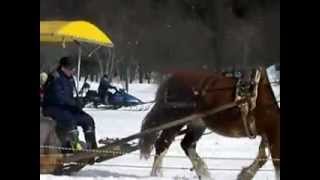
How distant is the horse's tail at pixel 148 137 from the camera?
432cm

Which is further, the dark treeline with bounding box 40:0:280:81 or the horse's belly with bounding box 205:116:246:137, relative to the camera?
the horse's belly with bounding box 205:116:246:137

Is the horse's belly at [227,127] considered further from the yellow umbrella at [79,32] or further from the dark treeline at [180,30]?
the yellow umbrella at [79,32]

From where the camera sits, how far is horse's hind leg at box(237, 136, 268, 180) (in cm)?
427

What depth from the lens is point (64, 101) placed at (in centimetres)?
432

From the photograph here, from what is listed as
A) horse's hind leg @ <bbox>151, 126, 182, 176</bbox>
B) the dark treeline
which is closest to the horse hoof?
horse's hind leg @ <bbox>151, 126, 182, 176</bbox>

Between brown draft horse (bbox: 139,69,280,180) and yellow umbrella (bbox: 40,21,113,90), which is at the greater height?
yellow umbrella (bbox: 40,21,113,90)

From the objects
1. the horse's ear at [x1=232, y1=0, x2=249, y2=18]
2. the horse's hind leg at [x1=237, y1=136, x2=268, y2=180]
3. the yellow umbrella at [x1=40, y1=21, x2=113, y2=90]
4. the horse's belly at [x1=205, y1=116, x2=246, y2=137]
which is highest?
the horse's ear at [x1=232, y1=0, x2=249, y2=18]

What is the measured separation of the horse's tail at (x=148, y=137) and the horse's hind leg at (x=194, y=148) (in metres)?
0.21

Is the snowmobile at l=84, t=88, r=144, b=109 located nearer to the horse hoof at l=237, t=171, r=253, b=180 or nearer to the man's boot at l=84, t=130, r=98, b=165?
the man's boot at l=84, t=130, r=98, b=165

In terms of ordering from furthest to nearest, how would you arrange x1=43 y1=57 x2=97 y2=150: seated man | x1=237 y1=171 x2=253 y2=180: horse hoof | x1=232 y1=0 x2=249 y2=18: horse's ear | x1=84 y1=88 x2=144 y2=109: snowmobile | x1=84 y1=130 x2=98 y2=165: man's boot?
x1=84 y1=130 x2=98 y2=165: man's boot
x1=237 y1=171 x2=253 y2=180: horse hoof
x1=43 y1=57 x2=97 y2=150: seated man
x1=84 y1=88 x2=144 y2=109: snowmobile
x1=232 y1=0 x2=249 y2=18: horse's ear

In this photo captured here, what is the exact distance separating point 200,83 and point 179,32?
1.51 ft

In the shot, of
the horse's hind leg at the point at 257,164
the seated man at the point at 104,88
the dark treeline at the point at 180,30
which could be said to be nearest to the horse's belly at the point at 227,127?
the horse's hind leg at the point at 257,164
